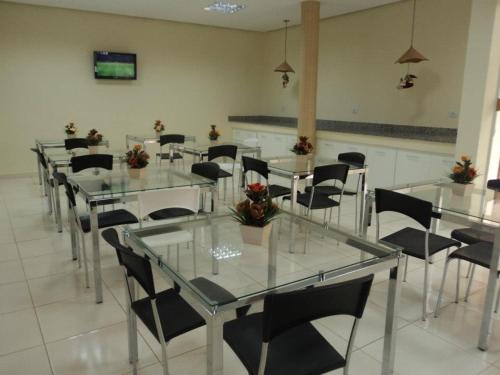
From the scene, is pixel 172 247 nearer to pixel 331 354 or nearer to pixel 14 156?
pixel 331 354

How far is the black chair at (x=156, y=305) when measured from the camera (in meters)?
1.56

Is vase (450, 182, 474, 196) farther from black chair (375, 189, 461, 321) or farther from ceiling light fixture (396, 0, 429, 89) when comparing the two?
ceiling light fixture (396, 0, 429, 89)

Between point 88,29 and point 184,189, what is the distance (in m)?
5.67

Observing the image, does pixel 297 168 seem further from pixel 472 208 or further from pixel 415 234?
pixel 472 208

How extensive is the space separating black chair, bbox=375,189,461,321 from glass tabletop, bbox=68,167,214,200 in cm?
130

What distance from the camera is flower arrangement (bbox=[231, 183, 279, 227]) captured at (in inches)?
78.0

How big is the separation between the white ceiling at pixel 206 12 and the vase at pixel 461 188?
12.9 ft

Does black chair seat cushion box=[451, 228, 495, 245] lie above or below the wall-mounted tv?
below

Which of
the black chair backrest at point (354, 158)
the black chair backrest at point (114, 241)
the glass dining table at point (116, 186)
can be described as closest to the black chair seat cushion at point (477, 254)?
the glass dining table at point (116, 186)

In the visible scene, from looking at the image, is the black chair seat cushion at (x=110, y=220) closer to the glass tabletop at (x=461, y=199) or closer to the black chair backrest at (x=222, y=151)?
the black chair backrest at (x=222, y=151)

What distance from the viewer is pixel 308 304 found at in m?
1.33

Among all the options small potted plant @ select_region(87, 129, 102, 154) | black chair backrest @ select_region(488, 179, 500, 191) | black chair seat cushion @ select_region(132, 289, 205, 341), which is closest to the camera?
black chair seat cushion @ select_region(132, 289, 205, 341)

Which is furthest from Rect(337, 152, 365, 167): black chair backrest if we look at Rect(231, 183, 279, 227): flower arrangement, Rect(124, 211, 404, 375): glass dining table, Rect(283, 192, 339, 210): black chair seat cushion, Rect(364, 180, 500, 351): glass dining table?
Rect(231, 183, 279, 227): flower arrangement

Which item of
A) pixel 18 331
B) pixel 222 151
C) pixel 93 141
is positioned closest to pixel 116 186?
pixel 18 331
